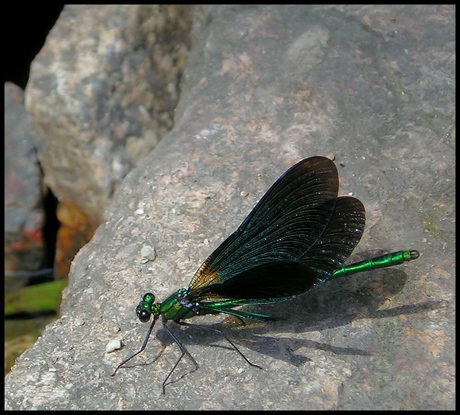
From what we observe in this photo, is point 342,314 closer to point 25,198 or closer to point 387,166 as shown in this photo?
point 387,166

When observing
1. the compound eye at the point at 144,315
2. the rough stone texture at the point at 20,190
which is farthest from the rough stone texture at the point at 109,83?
the compound eye at the point at 144,315

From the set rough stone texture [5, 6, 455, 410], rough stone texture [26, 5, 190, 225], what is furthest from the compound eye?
rough stone texture [26, 5, 190, 225]

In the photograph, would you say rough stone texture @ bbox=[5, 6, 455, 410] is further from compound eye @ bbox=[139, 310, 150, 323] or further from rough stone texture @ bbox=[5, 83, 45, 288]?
rough stone texture @ bbox=[5, 83, 45, 288]

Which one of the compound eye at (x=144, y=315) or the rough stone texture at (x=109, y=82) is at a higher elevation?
the rough stone texture at (x=109, y=82)

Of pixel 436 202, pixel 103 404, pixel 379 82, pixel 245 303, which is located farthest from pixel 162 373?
pixel 379 82

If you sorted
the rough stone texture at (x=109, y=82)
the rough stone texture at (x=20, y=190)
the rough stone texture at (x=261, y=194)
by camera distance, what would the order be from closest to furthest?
the rough stone texture at (x=261, y=194) → the rough stone texture at (x=109, y=82) → the rough stone texture at (x=20, y=190)

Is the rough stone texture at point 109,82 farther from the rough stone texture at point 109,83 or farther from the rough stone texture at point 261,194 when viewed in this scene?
the rough stone texture at point 261,194

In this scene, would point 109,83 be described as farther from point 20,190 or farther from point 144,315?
point 144,315
